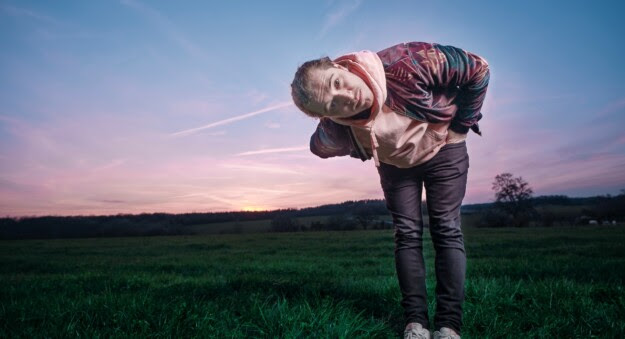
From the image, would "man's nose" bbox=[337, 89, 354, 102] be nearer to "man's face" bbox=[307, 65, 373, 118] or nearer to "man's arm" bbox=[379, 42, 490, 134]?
"man's face" bbox=[307, 65, 373, 118]

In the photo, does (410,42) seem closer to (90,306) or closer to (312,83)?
(312,83)

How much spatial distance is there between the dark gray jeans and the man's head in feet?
2.34

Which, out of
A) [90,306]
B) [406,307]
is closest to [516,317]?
[406,307]

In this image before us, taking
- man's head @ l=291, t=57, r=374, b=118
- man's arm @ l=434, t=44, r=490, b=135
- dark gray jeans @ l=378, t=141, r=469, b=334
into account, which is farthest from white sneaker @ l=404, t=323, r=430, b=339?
man's head @ l=291, t=57, r=374, b=118

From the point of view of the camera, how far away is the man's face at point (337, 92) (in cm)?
227

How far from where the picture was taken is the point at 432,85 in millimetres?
2539

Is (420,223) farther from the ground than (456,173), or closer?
closer

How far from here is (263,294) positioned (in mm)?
3801

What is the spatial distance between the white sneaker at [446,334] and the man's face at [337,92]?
1459mm

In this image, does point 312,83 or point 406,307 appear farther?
point 406,307

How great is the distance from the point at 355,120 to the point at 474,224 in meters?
29.1

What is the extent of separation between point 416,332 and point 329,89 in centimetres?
158

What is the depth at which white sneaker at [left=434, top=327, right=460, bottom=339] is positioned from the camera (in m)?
2.66

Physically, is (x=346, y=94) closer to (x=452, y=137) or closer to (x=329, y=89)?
(x=329, y=89)
